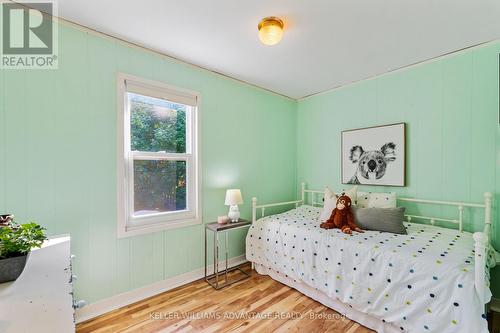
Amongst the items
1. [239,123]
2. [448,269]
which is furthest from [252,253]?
[448,269]

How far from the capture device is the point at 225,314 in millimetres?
1938

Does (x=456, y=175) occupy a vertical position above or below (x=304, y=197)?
above

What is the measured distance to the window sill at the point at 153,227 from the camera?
2047 millimetres

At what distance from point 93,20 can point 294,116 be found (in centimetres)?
270

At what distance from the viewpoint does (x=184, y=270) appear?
7.96ft

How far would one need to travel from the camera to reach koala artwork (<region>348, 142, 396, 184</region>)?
8.58ft

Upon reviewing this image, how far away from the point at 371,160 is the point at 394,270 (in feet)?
4.80

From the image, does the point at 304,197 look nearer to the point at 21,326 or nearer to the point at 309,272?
the point at 309,272

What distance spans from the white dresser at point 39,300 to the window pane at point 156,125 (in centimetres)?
133

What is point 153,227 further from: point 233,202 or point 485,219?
point 485,219

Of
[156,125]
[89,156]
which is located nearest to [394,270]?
[156,125]

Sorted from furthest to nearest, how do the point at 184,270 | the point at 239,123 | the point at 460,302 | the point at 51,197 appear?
the point at 239,123 → the point at 184,270 → the point at 51,197 → the point at 460,302

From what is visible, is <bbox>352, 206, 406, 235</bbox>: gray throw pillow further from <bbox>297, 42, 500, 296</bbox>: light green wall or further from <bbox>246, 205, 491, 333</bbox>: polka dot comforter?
<bbox>297, 42, 500, 296</bbox>: light green wall

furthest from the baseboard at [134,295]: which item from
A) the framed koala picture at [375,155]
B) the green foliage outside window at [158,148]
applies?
the framed koala picture at [375,155]
